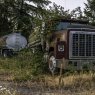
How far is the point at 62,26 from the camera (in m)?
17.9

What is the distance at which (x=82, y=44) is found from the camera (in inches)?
637

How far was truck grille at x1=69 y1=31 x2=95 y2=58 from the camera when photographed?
52.4 feet

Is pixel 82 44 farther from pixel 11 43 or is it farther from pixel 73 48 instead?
pixel 11 43

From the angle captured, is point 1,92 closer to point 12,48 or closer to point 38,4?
point 12,48

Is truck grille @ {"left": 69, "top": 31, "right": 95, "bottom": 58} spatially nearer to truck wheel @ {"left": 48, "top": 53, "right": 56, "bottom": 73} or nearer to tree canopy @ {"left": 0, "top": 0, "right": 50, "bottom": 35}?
truck wheel @ {"left": 48, "top": 53, "right": 56, "bottom": 73}

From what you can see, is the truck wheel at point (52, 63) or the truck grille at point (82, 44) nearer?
the truck grille at point (82, 44)

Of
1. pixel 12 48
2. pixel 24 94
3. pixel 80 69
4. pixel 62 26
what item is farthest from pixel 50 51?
pixel 12 48

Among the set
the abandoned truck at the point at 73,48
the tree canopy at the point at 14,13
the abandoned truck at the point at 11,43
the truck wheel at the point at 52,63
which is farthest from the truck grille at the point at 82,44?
the tree canopy at the point at 14,13

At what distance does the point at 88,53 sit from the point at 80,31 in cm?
99

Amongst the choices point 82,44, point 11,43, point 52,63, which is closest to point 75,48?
point 82,44

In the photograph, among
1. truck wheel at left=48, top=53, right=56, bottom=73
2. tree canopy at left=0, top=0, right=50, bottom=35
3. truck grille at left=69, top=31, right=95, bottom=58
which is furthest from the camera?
tree canopy at left=0, top=0, right=50, bottom=35

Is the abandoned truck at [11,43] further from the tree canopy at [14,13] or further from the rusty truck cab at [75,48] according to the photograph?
the rusty truck cab at [75,48]

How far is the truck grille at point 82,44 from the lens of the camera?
15961 millimetres

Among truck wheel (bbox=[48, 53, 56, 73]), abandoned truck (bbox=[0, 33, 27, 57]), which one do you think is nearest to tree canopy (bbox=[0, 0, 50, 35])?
abandoned truck (bbox=[0, 33, 27, 57])
